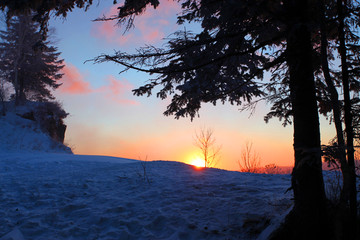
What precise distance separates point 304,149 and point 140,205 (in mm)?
3593

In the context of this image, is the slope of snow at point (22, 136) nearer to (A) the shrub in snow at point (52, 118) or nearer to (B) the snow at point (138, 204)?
(A) the shrub in snow at point (52, 118)

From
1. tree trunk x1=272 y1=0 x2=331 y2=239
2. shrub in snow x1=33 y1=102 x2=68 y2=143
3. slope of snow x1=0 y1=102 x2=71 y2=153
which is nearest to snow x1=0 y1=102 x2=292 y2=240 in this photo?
tree trunk x1=272 y1=0 x2=331 y2=239

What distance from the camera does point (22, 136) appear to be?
18.6m

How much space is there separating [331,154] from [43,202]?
6159 millimetres

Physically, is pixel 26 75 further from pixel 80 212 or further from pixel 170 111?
pixel 80 212

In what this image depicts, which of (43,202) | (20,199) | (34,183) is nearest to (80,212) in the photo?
(43,202)

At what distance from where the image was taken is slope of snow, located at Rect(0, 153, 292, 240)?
433cm

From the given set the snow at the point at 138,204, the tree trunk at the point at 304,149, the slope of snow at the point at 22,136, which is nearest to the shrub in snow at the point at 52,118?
the slope of snow at the point at 22,136

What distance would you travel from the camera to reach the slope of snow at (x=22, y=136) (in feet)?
57.0

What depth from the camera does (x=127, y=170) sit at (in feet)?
28.9

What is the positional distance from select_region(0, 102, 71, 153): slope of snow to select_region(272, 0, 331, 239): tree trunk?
17776mm

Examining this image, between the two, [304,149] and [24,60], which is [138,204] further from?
[24,60]

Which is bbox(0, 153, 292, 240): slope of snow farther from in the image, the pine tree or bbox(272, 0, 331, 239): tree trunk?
the pine tree

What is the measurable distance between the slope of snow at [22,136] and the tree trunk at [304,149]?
1778 cm
